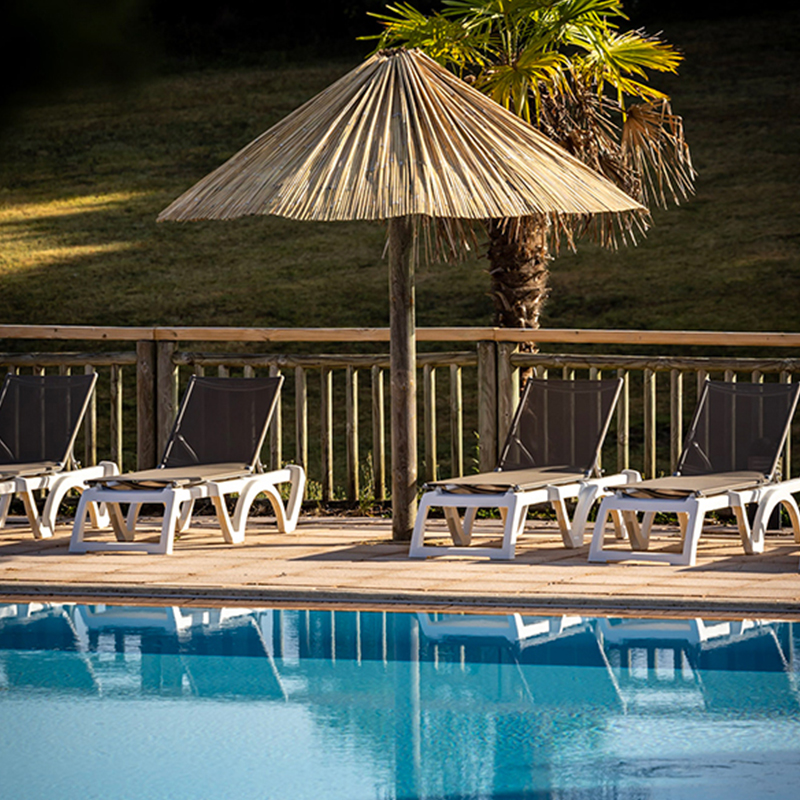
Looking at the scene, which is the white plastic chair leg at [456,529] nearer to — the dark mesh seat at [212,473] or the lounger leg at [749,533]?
the dark mesh seat at [212,473]

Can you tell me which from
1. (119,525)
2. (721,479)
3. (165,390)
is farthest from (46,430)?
(721,479)

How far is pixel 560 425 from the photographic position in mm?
8039

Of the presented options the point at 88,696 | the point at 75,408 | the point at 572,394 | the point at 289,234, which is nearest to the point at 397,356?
the point at 572,394

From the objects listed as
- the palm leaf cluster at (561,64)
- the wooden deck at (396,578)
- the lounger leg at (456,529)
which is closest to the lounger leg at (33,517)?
the wooden deck at (396,578)

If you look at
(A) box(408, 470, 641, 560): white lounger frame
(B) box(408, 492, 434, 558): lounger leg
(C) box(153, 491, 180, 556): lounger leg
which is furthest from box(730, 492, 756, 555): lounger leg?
(C) box(153, 491, 180, 556): lounger leg

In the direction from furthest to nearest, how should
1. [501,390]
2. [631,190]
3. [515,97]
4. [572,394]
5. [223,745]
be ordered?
[631,190] < [515,97] < [501,390] < [572,394] < [223,745]

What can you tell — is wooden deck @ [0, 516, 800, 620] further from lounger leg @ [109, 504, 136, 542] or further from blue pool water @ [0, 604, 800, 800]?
lounger leg @ [109, 504, 136, 542]

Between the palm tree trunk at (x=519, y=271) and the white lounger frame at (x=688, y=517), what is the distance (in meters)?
2.81

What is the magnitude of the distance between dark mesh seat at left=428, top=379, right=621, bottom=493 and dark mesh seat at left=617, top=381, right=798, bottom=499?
485 millimetres

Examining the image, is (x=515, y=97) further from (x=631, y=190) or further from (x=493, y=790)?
(x=493, y=790)

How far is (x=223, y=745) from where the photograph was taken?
4926 millimetres

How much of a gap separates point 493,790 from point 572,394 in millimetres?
3883

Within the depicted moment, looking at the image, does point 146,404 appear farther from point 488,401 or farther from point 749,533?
point 749,533

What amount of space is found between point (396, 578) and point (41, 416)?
9.58 ft
